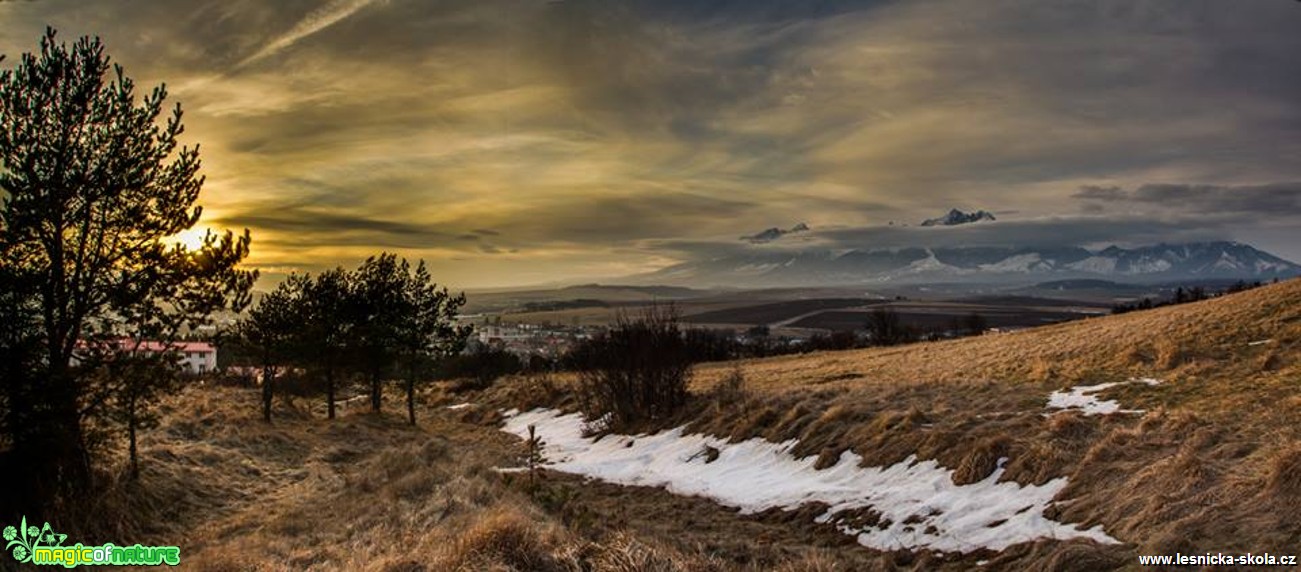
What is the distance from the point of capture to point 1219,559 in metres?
6.79

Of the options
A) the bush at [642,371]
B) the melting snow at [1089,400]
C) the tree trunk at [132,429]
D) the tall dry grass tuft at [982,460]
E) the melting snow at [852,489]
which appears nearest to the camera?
the melting snow at [852,489]

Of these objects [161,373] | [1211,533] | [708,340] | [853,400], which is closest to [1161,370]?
[853,400]

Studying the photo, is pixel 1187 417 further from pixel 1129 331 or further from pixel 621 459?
pixel 1129 331

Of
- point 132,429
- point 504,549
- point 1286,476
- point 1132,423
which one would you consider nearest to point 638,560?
point 504,549

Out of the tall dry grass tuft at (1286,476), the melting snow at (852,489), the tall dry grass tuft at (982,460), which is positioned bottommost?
the melting snow at (852,489)

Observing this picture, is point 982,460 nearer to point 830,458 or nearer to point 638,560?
point 830,458

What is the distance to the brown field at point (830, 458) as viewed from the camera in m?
7.53

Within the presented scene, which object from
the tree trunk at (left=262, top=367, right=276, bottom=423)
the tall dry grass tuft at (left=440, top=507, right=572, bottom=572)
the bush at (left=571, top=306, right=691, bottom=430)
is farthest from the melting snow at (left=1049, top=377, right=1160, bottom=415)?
the tree trunk at (left=262, top=367, right=276, bottom=423)

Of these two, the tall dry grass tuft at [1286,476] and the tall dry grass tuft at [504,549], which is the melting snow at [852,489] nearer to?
the tall dry grass tuft at [1286,476]

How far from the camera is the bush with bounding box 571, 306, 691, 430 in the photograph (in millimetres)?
24891

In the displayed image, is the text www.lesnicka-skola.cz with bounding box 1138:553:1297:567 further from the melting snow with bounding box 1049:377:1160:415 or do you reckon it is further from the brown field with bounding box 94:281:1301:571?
the melting snow with bounding box 1049:377:1160:415

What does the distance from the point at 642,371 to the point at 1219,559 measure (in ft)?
64.3

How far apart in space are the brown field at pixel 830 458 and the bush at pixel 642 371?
1.20 meters

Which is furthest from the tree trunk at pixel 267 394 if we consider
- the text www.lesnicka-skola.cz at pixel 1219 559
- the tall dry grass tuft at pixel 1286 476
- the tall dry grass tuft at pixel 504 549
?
the tall dry grass tuft at pixel 1286 476
